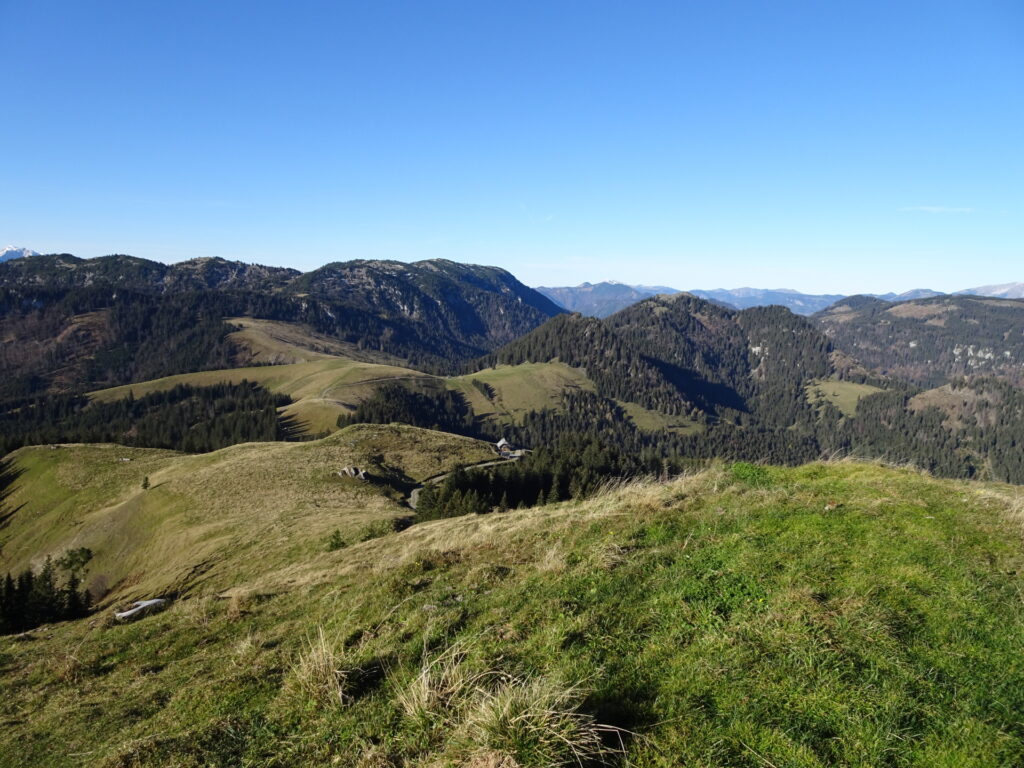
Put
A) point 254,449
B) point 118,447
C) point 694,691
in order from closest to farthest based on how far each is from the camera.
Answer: point 694,691 < point 254,449 < point 118,447

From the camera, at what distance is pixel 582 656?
7.89 m

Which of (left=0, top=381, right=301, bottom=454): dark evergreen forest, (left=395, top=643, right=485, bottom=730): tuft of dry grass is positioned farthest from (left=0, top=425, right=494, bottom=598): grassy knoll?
(left=0, top=381, right=301, bottom=454): dark evergreen forest

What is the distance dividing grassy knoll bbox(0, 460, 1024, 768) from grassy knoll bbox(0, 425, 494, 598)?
14.3 metres

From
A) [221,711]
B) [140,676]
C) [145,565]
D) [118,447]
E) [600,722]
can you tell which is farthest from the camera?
[118,447]

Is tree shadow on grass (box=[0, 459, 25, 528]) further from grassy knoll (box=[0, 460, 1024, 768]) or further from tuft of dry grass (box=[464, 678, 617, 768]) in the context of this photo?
tuft of dry grass (box=[464, 678, 617, 768])

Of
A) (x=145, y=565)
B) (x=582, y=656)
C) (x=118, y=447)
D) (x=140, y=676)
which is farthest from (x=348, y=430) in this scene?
(x=582, y=656)

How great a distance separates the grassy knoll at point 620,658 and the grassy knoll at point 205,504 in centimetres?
1434

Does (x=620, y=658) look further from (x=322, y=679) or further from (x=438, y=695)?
(x=322, y=679)

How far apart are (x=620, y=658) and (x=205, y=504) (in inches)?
2492

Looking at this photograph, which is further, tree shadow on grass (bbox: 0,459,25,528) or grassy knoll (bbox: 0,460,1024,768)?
Result: tree shadow on grass (bbox: 0,459,25,528)

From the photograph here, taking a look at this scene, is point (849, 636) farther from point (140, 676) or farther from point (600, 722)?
point (140, 676)

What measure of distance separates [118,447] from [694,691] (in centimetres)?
11861

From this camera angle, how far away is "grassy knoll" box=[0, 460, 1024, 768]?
586 cm

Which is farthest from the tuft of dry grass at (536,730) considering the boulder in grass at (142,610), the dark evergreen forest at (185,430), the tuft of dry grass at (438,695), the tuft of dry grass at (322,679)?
the dark evergreen forest at (185,430)
